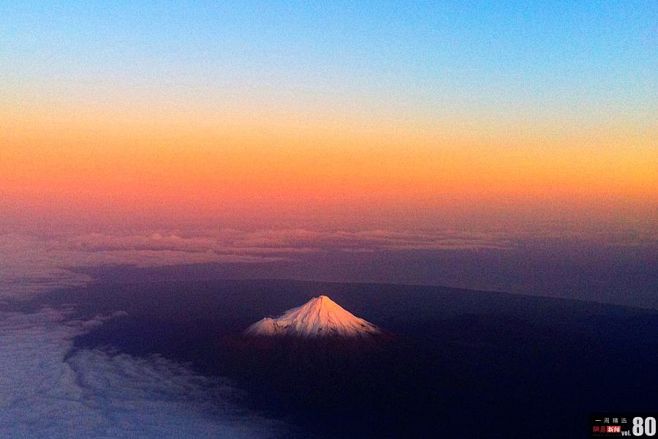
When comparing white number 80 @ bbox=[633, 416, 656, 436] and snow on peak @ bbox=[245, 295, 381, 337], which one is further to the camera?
snow on peak @ bbox=[245, 295, 381, 337]

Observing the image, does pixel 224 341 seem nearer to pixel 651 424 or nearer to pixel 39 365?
pixel 39 365

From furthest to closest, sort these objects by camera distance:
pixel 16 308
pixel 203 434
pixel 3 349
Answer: pixel 16 308 < pixel 3 349 < pixel 203 434

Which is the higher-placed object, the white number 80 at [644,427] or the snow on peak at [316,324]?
the snow on peak at [316,324]

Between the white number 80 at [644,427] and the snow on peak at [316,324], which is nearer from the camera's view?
the white number 80 at [644,427]

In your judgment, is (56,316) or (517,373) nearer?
(517,373)

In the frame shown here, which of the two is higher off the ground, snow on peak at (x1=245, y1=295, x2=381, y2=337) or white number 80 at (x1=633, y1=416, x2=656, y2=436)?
snow on peak at (x1=245, y1=295, x2=381, y2=337)

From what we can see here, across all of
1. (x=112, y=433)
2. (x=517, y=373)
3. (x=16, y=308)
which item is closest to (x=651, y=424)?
(x=517, y=373)
